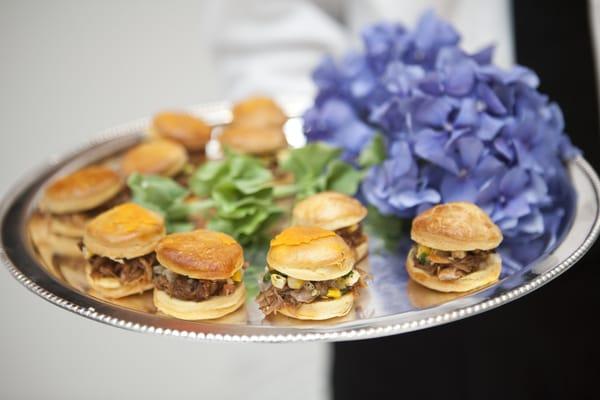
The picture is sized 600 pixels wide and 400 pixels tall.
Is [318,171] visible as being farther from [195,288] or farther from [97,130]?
[97,130]

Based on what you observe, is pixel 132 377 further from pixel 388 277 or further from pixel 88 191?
pixel 388 277

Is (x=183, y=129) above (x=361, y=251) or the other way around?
above

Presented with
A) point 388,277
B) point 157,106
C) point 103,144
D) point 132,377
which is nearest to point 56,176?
point 103,144

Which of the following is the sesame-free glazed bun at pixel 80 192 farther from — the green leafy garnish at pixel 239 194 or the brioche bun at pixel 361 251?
the brioche bun at pixel 361 251

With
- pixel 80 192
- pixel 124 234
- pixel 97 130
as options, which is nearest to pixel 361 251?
pixel 124 234

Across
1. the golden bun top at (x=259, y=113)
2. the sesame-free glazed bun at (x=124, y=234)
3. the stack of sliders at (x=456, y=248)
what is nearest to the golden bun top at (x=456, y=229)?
the stack of sliders at (x=456, y=248)

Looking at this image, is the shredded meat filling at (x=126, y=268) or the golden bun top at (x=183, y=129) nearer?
the shredded meat filling at (x=126, y=268)

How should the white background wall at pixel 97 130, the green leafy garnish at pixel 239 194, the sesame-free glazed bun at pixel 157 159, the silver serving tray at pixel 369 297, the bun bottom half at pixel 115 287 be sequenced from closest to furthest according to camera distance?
the silver serving tray at pixel 369 297 → the bun bottom half at pixel 115 287 → the green leafy garnish at pixel 239 194 → the sesame-free glazed bun at pixel 157 159 → the white background wall at pixel 97 130
